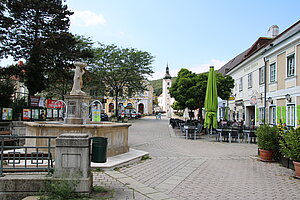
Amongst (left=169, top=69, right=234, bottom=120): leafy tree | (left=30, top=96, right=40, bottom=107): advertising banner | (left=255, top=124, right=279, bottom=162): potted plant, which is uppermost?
(left=169, top=69, right=234, bottom=120): leafy tree

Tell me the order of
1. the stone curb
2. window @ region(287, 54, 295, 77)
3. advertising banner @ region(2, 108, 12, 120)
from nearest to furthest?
the stone curb, advertising banner @ region(2, 108, 12, 120), window @ region(287, 54, 295, 77)

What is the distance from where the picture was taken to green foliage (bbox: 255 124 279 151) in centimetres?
863

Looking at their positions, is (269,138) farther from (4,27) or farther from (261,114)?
(4,27)

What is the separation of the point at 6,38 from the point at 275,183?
17.8 m

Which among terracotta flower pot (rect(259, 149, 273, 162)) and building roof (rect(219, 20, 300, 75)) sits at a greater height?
building roof (rect(219, 20, 300, 75))

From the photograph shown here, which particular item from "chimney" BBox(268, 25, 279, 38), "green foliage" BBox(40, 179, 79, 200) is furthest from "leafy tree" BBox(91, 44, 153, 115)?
"green foliage" BBox(40, 179, 79, 200)

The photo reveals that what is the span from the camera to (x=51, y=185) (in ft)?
14.4

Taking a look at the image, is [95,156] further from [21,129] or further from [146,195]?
[21,129]

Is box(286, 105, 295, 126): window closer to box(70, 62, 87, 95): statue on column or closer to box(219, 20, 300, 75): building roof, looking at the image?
box(219, 20, 300, 75): building roof

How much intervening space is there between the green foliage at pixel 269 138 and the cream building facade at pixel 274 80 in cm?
228

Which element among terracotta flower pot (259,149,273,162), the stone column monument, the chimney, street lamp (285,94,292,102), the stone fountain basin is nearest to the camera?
the stone fountain basin

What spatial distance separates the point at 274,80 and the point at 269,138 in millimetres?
11401

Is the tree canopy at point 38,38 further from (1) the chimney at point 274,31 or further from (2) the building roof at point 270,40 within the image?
(1) the chimney at point 274,31

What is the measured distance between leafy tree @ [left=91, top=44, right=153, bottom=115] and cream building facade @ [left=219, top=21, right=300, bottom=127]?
1614cm
